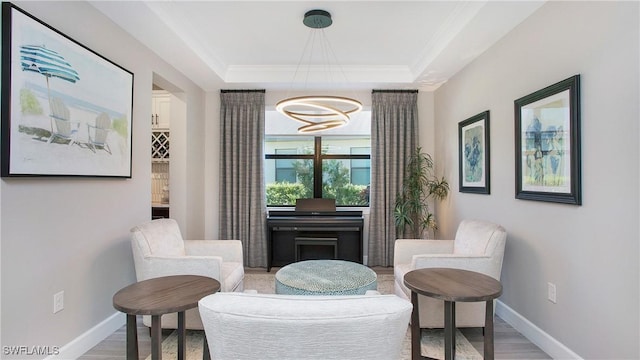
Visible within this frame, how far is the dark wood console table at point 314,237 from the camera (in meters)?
4.42

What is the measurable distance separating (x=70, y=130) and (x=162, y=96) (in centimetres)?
284

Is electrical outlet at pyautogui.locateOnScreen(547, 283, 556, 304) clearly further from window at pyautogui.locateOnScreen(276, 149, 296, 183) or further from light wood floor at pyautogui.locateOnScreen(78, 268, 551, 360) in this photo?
window at pyautogui.locateOnScreen(276, 149, 296, 183)

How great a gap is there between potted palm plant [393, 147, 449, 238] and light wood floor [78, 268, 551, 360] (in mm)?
1869

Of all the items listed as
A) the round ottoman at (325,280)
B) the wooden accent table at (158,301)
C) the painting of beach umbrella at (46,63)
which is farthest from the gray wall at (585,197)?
the painting of beach umbrella at (46,63)

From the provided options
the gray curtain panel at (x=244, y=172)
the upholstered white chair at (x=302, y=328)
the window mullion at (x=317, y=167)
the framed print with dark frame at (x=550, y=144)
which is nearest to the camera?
the upholstered white chair at (x=302, y=328)

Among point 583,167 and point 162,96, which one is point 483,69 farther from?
point 162,96

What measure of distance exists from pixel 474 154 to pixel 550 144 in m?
1.20

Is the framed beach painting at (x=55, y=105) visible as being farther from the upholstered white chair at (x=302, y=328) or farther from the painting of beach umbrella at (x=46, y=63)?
the upholstered white chair at (x=302, y=328)

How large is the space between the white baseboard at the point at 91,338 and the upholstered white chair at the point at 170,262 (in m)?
0.35

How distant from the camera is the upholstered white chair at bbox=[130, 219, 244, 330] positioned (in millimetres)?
2340

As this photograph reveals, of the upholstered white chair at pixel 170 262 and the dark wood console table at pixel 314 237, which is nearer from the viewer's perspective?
the upholstered white chair at pixel 170 262

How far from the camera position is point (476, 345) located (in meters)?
2.43

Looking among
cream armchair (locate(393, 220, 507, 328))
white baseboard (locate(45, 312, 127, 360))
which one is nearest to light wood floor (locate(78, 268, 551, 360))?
white baseboard (locate(45, 312, 127, 360))

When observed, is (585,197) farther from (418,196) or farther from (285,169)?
(285,169)
